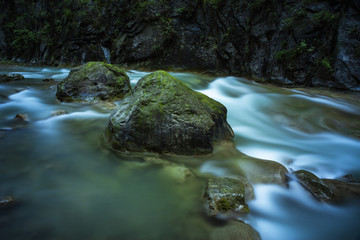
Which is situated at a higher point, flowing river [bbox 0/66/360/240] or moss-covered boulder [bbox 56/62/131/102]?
moss-covered boulder [bbox 56/62/131/102]

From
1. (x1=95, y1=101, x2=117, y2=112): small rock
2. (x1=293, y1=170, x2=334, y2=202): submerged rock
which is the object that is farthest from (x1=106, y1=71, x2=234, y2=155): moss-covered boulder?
(x1=95, y1=101, x2=117, y2=112): small rock

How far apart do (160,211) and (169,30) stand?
1236 cm

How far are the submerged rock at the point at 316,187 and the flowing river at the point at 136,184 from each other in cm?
8

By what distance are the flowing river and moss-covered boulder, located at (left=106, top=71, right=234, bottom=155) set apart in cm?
20

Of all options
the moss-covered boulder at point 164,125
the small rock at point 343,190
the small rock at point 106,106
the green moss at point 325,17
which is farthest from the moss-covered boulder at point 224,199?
the green moss at point 325,17

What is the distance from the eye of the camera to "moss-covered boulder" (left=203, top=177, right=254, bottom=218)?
6.81 feet

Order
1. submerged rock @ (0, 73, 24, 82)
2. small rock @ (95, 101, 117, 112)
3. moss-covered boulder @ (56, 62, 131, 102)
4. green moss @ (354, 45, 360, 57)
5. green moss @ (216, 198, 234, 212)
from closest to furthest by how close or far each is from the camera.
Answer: green moss @ (216, 198, 234, 212)
small rock @ (95, 101, 117, 112)
moss-covered boulder @ (56, 62, 131, 102)
green moss @ (354, 45, 360, 57)
submerged rock @ (0, 73, 24, 82)

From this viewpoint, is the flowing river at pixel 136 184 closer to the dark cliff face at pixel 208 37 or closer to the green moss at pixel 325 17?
the dark cliff face at pixel 208 37

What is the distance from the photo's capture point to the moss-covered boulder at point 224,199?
208 cm

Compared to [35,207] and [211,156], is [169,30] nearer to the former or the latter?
[211,156]

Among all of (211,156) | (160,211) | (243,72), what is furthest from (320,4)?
(160,211)

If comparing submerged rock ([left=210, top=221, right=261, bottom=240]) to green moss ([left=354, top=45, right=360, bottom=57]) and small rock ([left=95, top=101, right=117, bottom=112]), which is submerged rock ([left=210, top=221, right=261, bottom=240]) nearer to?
small rock ([left=95, top=101, right=117, bottom=112])

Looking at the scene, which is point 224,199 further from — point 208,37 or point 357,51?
point 208,37

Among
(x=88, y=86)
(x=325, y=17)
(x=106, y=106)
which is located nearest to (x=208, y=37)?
(x=325, y=17)
